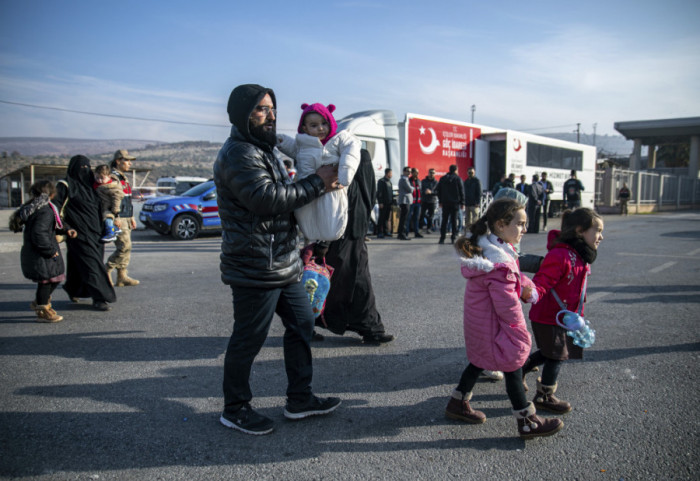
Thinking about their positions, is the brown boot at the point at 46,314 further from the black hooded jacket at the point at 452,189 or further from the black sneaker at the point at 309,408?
the black hooded jacket at the point at 452,189

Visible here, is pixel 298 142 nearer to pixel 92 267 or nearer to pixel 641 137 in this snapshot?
pixel 92 267

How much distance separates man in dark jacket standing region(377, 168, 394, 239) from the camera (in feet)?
43.5

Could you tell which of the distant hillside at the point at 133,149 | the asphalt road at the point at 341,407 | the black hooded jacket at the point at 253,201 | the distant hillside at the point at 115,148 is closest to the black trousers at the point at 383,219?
the asphalt road at the point at 341,407

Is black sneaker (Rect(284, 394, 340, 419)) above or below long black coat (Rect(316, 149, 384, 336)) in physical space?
below

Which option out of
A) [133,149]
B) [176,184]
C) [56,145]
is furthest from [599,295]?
[56,145]

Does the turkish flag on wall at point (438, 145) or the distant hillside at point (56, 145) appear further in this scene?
the distant hillside at point (56, 145)

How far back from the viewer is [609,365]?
158 inches

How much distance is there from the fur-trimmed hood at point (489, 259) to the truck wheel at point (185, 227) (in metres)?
12.0

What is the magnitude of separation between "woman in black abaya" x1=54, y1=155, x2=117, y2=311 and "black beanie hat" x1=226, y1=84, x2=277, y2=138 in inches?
151

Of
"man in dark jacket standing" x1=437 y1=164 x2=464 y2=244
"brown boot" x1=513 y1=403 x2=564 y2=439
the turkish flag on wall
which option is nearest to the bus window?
the turkish flag on wall

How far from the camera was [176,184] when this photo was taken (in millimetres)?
22516

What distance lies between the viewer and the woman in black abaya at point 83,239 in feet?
18.4

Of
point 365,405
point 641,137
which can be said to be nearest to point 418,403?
point 365,405

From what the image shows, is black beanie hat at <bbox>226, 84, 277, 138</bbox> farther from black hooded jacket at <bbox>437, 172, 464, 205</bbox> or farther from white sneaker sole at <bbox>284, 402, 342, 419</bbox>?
black hooded jacket at <bbox>437, 172, 464, 205</bbox>
